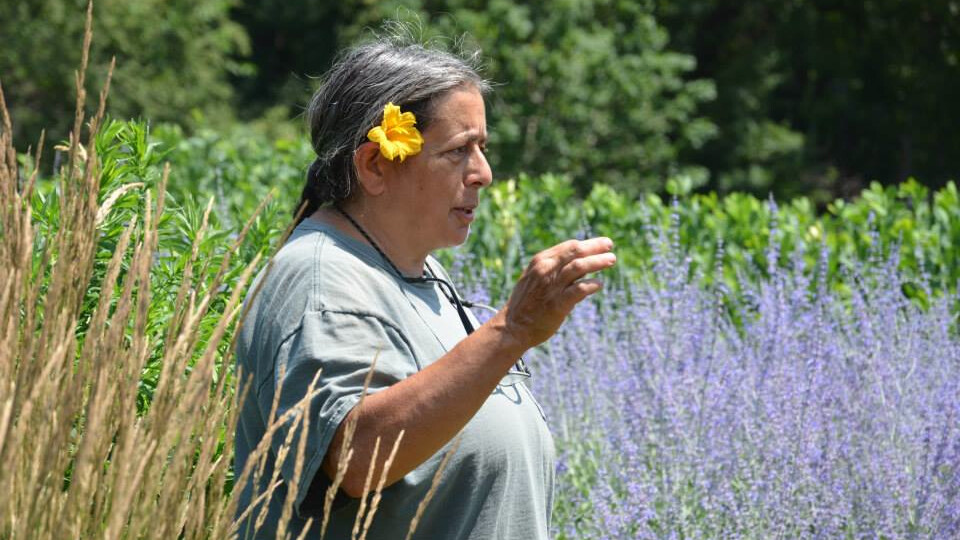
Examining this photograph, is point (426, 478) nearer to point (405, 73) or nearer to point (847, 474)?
point (405, 73)

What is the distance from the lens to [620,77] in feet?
53.4

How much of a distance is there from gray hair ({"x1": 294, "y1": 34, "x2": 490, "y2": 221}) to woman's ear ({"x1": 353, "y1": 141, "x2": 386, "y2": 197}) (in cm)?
2

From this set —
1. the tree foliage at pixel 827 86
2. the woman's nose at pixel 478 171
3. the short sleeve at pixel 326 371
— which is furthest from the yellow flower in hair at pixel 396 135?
the tree foliage at pixel 827 86

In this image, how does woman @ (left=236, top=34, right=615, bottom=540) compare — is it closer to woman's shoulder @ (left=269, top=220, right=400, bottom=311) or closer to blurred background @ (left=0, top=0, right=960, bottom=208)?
woman's shoulder @ (left=269, top=220, right=400, bottom=311)

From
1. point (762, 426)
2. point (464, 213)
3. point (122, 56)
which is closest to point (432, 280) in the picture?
point (464, 213)

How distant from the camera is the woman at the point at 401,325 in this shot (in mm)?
2037

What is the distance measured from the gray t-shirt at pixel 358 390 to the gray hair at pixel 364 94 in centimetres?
13

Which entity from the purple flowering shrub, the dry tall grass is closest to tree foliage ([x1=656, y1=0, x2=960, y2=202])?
the purple flowering shrub

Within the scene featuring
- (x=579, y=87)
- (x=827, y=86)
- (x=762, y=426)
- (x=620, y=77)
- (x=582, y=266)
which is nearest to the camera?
(x=582, y=266)

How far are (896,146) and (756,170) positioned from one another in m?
3.73

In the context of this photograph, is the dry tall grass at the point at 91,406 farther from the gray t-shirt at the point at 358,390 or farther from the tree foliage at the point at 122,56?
the tree foliage at the point at 122,56

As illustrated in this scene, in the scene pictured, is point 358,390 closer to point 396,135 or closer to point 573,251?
point 573,251

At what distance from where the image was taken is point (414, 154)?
2400mm

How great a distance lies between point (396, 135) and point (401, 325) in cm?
34
